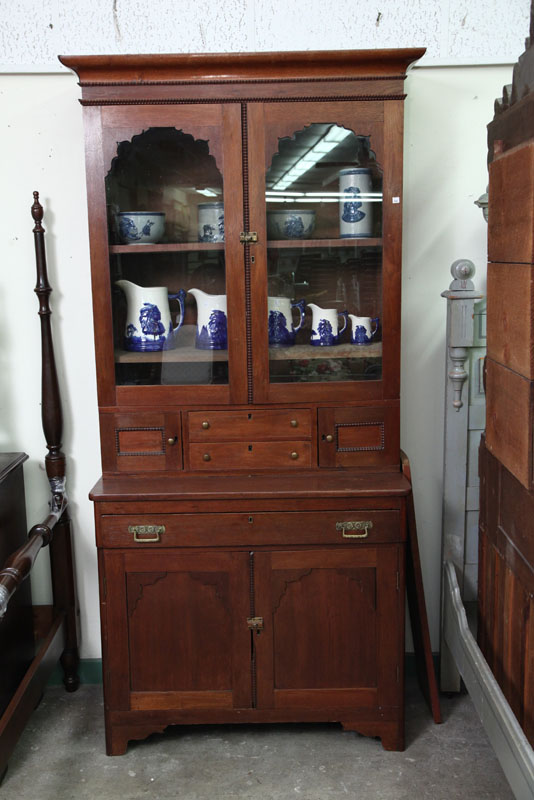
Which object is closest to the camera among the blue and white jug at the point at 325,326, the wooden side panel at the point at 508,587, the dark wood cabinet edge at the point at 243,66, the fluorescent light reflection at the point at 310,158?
the wooden side panel at the point at 508,587

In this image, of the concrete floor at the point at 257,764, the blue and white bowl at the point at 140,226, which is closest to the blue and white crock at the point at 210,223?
the blue and white bowl at the point at 140,226

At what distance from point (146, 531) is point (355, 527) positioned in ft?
1.90

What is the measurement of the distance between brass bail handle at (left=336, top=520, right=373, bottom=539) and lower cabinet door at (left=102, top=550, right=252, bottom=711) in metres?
0.28

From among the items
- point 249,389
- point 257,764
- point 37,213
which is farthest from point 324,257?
point 257,764

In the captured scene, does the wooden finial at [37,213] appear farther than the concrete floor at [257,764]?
Yes

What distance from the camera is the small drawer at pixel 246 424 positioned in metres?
2.31

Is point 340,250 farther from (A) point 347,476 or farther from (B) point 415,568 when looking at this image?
(B) point 415,568

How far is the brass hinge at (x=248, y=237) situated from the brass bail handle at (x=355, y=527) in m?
0.82

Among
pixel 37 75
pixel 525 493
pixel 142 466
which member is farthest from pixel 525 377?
pixel 37 75

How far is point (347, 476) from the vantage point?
2.32 meters

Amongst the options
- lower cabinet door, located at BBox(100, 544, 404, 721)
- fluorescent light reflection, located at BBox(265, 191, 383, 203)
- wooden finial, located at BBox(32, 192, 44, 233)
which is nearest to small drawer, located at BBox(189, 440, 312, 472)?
lower cabinet door, located at BBox(100, 544, 404, 721)

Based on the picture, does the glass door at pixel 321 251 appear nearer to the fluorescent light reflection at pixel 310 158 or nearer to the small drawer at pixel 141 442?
the fluorescent light reflection at pixel 310 158

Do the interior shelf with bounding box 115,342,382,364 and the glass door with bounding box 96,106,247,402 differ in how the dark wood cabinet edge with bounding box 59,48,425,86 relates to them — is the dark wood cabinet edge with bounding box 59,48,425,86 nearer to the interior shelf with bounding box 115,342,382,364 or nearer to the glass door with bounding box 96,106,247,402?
the glass door with bounding box 96,106,247,402

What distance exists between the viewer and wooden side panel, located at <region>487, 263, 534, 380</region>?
1.66 m
